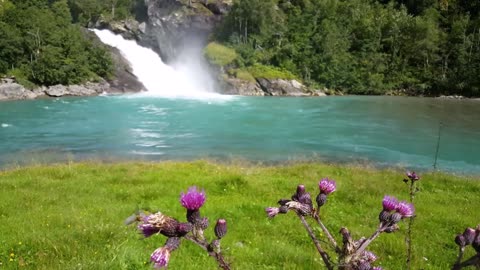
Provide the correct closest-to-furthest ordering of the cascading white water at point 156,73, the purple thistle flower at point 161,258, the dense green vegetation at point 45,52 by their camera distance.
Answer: the purple thistle flower at point 161,258 → the dense green vegetation at point 45,52 → the cascading white water at point 156,73

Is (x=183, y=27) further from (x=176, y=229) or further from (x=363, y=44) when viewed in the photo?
(x=176, y=229)

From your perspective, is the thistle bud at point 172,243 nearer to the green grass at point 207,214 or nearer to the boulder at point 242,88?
the green grass at point 207,214

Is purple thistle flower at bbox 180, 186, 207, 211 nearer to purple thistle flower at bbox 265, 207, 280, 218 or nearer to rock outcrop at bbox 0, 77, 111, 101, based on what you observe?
purple thistle flower at bbox 265, 207, 280, 218

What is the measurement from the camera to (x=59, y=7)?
3659 inches

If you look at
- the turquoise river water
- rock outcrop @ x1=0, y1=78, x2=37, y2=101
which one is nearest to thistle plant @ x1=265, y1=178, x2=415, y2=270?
the turquoise river water

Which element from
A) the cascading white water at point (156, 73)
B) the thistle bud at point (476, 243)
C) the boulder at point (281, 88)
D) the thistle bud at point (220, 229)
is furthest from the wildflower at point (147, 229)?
the boulder at point (281, 88)

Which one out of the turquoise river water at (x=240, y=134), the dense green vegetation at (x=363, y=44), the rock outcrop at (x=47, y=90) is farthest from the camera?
the dense green vegetation at (x=363, y=44)

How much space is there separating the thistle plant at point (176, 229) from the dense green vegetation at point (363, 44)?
77.4 m

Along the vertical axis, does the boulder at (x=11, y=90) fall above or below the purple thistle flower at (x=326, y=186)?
below

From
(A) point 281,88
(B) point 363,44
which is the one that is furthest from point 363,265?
(B) point 363,44

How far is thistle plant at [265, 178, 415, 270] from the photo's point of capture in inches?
69.1

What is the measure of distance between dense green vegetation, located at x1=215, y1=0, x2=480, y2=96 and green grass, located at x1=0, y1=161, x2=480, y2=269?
6494 centimetres

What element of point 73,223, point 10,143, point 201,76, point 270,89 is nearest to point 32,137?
point 10,143

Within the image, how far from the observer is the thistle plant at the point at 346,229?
69.1 inches
